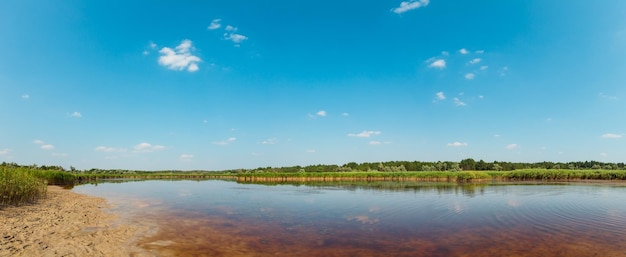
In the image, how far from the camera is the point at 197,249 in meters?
11.5

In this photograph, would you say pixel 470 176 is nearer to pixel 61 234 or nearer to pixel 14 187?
pixel 61 234

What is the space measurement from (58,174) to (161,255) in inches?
2071

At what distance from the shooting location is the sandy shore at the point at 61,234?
9.73 m

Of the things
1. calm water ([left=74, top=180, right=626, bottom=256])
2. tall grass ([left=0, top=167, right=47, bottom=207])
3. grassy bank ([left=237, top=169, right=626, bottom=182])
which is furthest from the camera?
grassy bank ([left=237, top=169, right=626, bottom=182])

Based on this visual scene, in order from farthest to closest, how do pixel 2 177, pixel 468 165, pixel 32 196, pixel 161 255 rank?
pixel 468 165 < pixel 32 196 < pixel 2 177 < pixel 161 255

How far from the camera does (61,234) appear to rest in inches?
473

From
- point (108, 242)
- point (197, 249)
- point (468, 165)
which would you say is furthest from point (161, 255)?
point (468, 165)

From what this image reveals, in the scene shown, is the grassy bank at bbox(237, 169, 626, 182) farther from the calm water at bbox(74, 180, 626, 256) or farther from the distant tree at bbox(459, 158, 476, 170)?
the distant tree at bbox(459, 158, 476, 170)

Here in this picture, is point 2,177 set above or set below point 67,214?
above

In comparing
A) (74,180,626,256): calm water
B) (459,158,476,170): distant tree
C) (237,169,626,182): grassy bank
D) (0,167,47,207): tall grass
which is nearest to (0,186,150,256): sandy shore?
(0,167,47,207): tall grass

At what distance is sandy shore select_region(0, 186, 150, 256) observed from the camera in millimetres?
9727

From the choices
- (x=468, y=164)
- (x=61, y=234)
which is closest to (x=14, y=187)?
(x=61, y=234)

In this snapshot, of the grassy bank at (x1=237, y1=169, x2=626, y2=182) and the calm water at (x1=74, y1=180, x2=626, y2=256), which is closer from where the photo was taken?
the calm water at (x1=74, y1=180, x2=626, y2=256)

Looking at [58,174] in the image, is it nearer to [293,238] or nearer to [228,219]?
[228,219]
